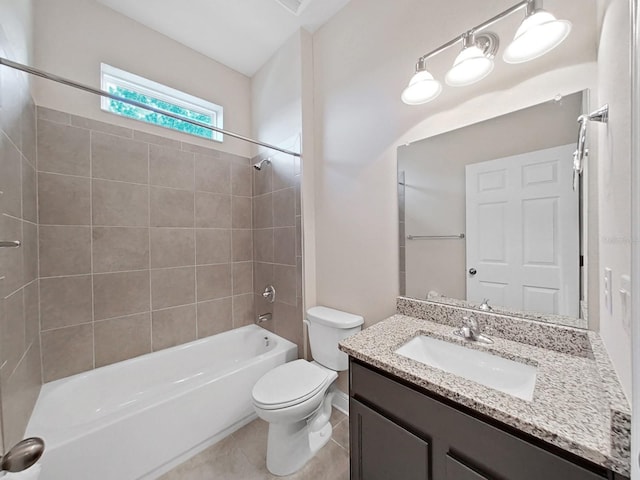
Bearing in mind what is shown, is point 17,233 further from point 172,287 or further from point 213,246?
point 213,246

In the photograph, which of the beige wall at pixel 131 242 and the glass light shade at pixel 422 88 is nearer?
the glass light shade at pixel 422 88

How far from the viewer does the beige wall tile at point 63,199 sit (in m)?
1.50

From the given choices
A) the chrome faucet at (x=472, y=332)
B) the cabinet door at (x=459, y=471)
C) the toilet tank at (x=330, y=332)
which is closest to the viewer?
the cabinet door at (x=459, y=471)

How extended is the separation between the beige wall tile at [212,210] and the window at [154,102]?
55cm

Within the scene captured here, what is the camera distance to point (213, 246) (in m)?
2.21

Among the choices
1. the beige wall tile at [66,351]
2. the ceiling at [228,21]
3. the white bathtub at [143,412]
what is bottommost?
the white bathtub at [143,412]

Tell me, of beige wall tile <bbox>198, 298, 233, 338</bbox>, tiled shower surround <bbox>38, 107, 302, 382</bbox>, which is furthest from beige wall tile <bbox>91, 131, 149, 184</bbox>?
beige wall tile <bbox>198, 298, 233, 338</bbox>

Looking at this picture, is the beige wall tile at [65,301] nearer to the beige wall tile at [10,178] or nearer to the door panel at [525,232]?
the beige wall tile at [10,178]

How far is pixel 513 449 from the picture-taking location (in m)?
0.63

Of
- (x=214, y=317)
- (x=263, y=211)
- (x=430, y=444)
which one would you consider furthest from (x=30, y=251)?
(x=430, y=444)

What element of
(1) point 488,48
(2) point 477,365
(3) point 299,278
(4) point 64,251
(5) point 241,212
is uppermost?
(1) point 488,48

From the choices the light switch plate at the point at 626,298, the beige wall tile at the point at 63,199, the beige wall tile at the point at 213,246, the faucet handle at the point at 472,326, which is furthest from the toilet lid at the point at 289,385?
the beige wall tile at the point at 63,199

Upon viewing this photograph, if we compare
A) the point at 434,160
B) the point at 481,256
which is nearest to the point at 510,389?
the point at 481,256

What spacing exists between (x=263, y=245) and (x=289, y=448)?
1523 millimetres
